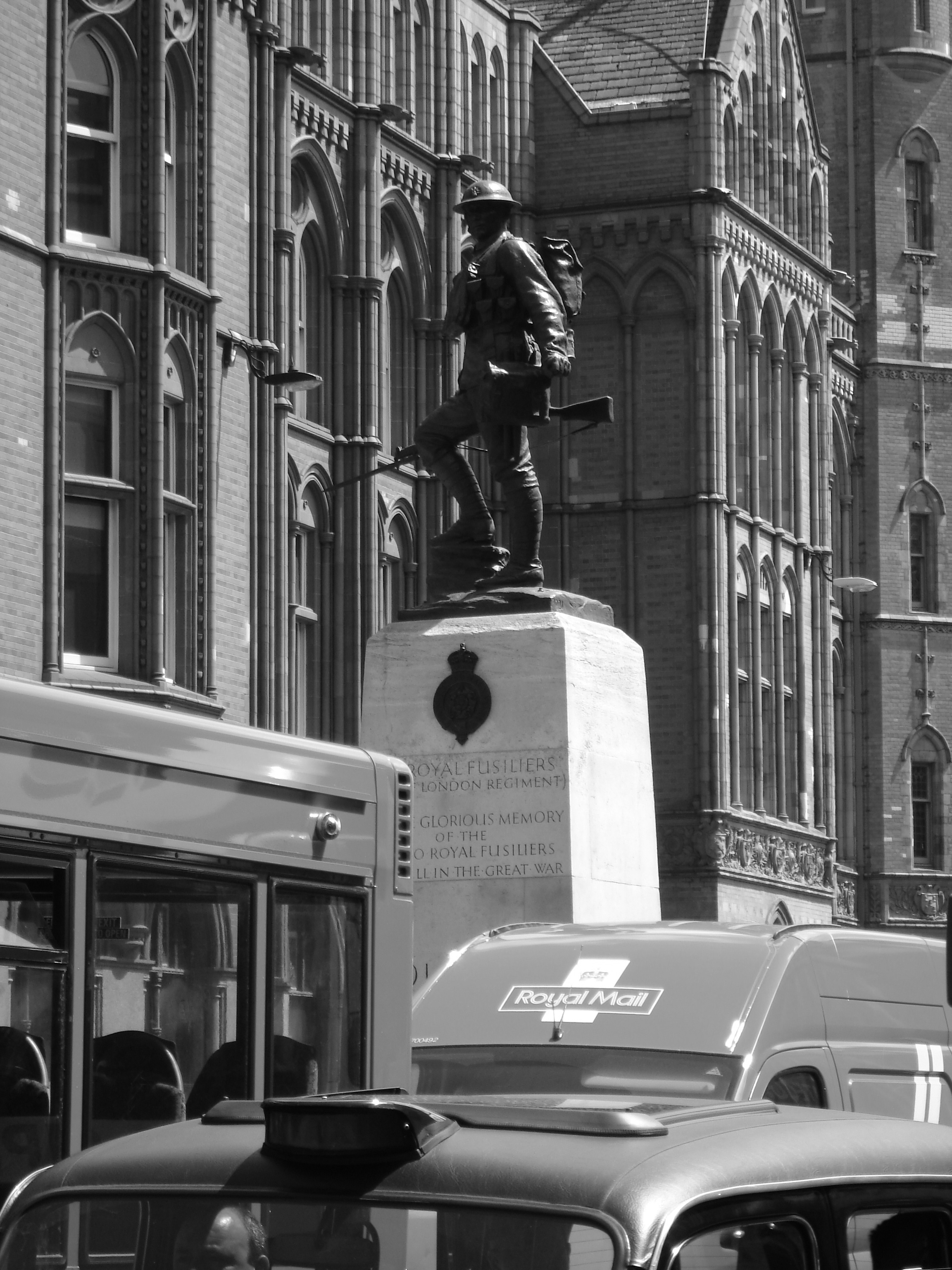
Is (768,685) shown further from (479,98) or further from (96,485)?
(96,485)

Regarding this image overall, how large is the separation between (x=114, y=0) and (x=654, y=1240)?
22.0 m

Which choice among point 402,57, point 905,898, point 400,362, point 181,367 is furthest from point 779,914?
point 181,367

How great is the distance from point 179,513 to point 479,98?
13.8 metres

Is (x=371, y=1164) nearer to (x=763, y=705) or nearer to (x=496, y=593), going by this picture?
(x=496, y=593)

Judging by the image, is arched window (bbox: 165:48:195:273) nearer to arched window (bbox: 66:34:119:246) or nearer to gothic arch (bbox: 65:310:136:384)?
arched window (bbox: 66:34:119:246)

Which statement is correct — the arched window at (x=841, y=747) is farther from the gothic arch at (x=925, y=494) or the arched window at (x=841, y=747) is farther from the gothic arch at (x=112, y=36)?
the gothic arch at (x=112, y=36)

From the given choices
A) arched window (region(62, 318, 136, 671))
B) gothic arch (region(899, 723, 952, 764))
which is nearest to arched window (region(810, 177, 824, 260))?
gothic arch (region(899, 723, 952, 764))

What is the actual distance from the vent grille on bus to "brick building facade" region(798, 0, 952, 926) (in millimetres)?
39169

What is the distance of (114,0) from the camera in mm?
23922

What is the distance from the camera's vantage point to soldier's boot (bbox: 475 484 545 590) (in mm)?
15578

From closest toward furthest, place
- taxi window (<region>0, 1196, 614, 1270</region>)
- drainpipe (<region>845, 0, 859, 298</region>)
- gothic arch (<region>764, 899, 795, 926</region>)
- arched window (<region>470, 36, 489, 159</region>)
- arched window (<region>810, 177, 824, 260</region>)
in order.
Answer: taxi window (<region>0, 1196, 614, 1270</region>) < arched window (<region>470, 36, 489, 159</region>) < gothic arch (<region>764, 899, 795, 926</region>) < arched window (<region>810, 177, 824, 260</region>) < drainpipe (<region>845, 0, 859, 298</region>)

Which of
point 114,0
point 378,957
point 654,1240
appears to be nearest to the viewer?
point 654,1240

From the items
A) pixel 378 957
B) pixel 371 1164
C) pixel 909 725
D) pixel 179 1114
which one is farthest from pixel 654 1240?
pixel 909 725

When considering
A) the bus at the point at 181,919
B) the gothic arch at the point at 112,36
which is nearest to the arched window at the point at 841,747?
the gothic arch at the point at 112,36
